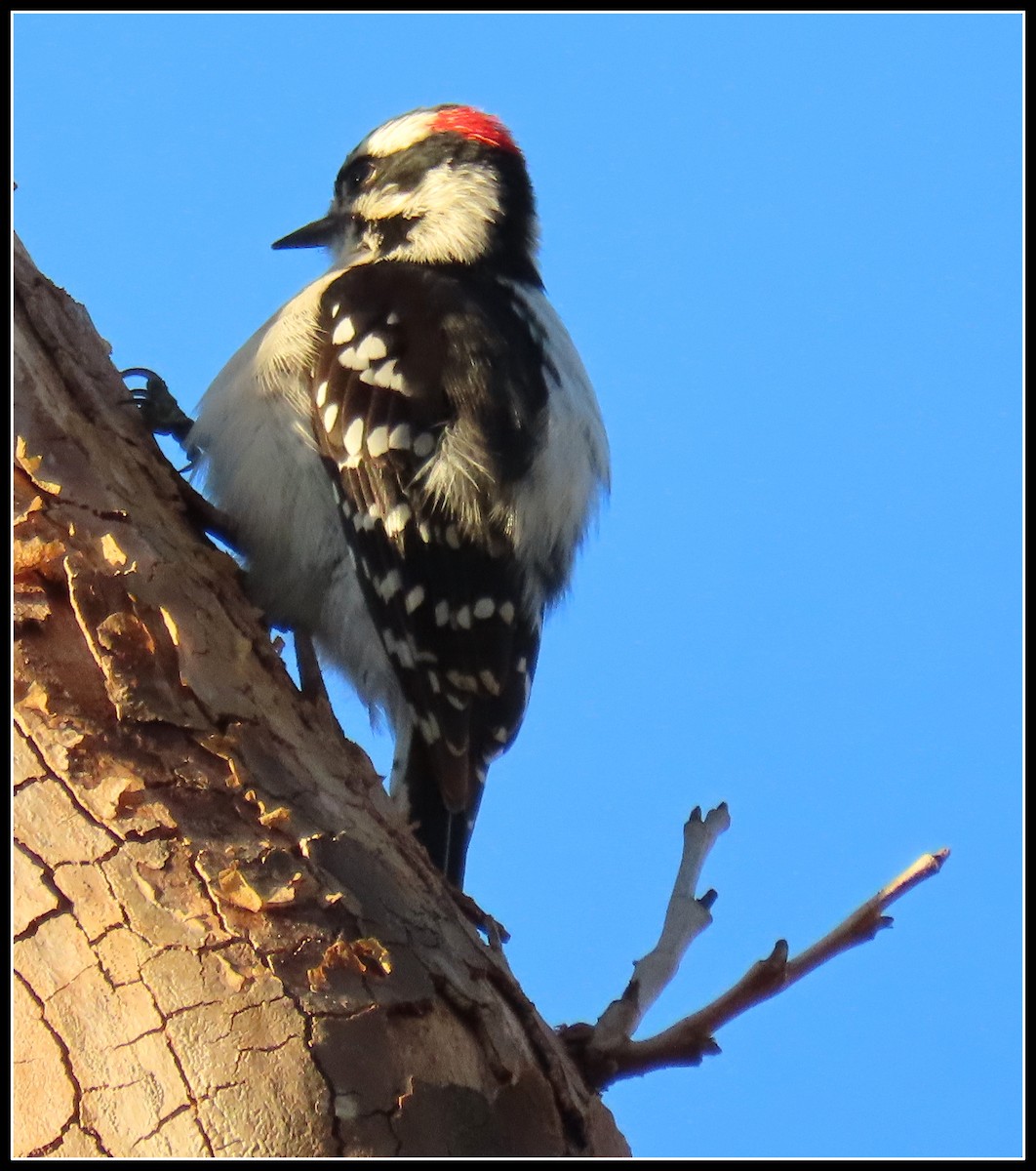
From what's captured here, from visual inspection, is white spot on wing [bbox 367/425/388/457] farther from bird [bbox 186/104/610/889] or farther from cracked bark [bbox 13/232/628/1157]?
cracked bark [bbox 13/232/628/1157]

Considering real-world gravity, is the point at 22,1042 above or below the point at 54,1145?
above

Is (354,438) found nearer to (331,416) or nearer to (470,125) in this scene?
(331,416)

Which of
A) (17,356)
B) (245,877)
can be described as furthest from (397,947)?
(17,356)

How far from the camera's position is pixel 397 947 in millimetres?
2068

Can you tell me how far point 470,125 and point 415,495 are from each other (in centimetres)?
155

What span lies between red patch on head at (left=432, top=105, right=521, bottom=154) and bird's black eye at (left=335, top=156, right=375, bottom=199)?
22 cm

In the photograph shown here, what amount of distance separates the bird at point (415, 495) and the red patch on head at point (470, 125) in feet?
2.39

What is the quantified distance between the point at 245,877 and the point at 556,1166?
0.61 m

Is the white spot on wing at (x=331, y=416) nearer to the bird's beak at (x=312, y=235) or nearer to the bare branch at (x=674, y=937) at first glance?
the bird's beak at (x=312, y=235)

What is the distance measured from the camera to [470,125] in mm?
4027

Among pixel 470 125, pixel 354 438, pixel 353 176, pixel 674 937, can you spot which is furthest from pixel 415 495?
pixel 470 125

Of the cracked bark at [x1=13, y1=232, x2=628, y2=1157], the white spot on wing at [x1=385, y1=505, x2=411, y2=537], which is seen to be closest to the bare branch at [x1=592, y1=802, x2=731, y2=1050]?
the cracked bark at [x1=13, y1=232, x2=628, y2=1157]

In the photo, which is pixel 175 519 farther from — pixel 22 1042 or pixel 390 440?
pixel 22 1042

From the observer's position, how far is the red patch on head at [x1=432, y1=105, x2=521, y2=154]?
13.1 feet
